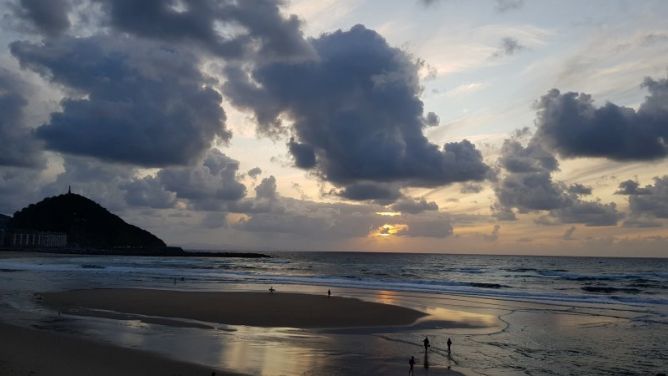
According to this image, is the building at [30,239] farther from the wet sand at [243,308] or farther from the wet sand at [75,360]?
the wet sand at [75,360]

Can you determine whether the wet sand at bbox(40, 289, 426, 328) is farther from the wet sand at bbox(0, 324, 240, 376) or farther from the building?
the building

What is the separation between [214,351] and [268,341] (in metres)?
2.90

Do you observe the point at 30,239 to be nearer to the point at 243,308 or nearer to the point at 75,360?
the point at 243,308

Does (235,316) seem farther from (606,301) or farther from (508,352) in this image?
(606,301)

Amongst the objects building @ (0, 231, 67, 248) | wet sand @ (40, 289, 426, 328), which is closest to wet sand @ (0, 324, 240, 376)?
wet sand @ (40, 289, 426, 328)

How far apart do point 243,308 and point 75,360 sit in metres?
15.2

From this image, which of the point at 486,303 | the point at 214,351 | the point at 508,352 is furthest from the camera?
the point at 486,303

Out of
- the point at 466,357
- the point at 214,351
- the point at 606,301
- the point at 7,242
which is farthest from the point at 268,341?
the point at 7,242

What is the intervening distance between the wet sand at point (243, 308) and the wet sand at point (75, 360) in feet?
27.4

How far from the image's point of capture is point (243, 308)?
3064 centimetres

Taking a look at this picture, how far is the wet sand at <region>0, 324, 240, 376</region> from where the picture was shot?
14445mm

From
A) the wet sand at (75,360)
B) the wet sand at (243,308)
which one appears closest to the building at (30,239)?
the wet sand at (243,308)

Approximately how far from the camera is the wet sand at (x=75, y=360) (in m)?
14.4

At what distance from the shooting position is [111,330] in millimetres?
22016
